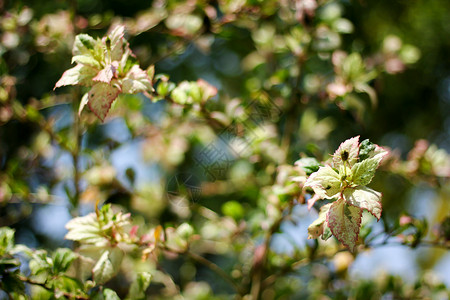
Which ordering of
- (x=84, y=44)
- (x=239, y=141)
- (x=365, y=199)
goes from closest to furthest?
(x=365, y=199)
(x=84, y=44)
(x=239, y=141)

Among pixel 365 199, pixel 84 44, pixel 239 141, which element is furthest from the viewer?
pixel 239 141

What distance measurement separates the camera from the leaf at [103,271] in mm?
567

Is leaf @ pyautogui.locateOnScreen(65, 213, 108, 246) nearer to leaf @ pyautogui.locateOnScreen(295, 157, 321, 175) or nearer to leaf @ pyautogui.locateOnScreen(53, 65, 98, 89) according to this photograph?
leaf @ pyautogui.locateOnScreen(53, 65, 98, 89)

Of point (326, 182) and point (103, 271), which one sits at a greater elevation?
point (326, 182)

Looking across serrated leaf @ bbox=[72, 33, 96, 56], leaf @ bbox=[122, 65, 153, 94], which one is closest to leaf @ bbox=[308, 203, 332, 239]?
leaf @ bbox=[122, 65, 153, 94]

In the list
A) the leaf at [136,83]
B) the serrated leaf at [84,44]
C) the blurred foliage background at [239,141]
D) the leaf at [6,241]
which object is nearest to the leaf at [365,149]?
the blurred foliage background at [239,141]

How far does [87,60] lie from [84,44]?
3 centimetres

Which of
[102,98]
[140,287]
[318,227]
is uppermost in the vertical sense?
[102,98]

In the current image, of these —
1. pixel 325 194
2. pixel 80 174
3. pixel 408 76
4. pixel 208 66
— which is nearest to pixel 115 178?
pixel 80 174

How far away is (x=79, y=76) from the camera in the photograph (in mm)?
547

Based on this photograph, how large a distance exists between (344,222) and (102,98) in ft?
1.08

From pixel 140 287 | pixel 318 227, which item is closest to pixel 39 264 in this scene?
pixel 140 287

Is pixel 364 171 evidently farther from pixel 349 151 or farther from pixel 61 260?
pixel 61 260

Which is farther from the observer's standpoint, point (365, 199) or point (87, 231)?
point (87, 231)
